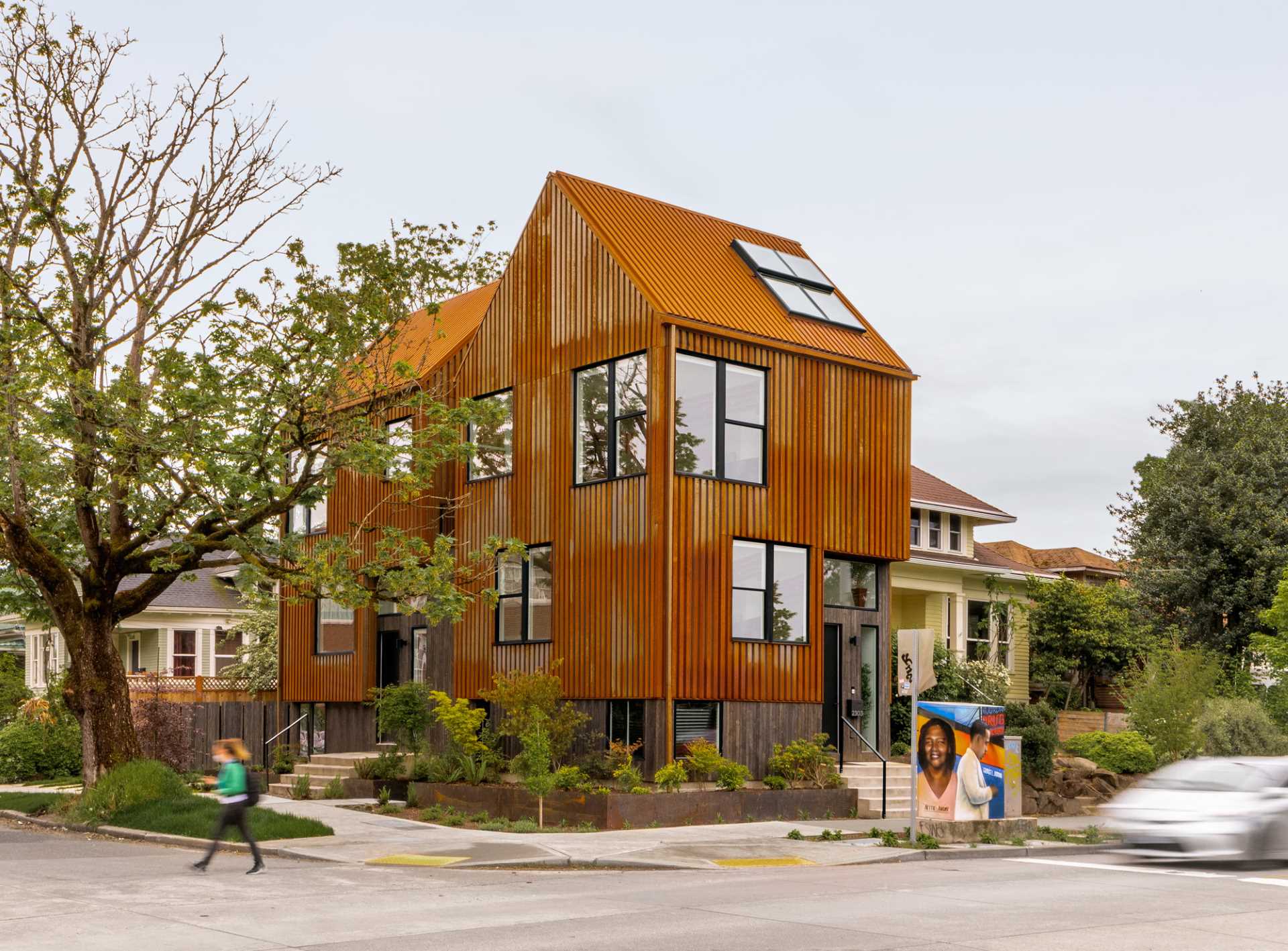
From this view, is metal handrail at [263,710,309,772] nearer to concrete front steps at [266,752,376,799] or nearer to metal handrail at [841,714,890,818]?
concrete front steps at [266,752,376,799]

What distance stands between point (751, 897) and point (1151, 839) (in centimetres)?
596

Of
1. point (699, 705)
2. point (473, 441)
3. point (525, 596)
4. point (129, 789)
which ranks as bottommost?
point (129, 789)

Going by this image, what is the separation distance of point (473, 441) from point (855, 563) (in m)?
7.23

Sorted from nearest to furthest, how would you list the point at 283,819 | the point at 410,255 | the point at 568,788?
the point at 283,819
the point at 568,788
the point at 410,255

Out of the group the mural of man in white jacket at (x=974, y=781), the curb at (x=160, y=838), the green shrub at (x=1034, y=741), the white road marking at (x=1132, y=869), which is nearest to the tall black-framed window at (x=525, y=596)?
the curb at (x=160, y=838)

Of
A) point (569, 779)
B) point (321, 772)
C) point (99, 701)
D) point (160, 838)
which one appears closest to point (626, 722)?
point (569, 779)

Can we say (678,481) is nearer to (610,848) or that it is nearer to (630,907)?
(610,848)

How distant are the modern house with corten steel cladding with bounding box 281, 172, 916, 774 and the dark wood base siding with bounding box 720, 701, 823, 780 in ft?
0.13

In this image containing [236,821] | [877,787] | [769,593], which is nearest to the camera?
[236,821]

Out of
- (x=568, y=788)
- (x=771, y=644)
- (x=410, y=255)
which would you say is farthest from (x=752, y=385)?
(x=410, y=255)

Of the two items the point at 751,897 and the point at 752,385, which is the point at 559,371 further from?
the point at 751,897

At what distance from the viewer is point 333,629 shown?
30953mm

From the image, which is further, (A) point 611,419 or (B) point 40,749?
(B) point 40,749

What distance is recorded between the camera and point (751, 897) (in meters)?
14.0
